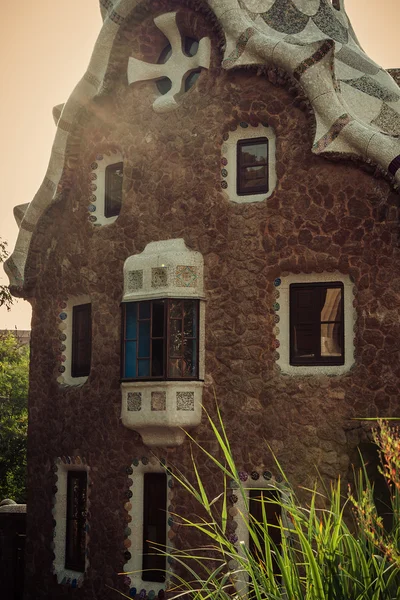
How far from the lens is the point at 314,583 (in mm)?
5246

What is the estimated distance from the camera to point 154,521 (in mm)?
13500

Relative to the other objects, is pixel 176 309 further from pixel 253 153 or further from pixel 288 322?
pixel 253 153

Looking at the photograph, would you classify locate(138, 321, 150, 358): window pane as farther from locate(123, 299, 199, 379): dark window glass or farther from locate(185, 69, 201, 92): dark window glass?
locate(185, 69, 201, 92): dark window glass

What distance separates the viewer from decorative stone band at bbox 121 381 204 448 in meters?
13.0

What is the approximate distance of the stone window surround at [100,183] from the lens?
48.6ft

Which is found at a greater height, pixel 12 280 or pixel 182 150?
pixel 182 150

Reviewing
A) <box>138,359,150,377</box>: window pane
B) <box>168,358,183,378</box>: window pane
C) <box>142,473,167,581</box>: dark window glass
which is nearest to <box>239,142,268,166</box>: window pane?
<box>168,358,183,378</box>: window pane

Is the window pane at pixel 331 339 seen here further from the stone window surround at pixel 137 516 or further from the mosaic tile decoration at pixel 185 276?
the stone window surround at pixel 137 516

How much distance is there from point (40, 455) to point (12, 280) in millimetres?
2880

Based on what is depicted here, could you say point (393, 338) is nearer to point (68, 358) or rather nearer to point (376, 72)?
point (376, 72)

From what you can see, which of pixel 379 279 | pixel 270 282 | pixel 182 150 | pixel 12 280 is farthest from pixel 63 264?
pixel 379 279

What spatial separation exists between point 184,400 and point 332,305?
230 centimetres

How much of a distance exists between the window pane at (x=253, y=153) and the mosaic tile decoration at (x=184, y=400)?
3.21 meters

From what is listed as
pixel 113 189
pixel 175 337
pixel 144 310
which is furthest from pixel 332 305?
pixel 113 189
